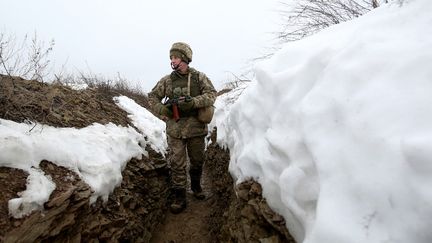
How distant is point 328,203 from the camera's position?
1663mm

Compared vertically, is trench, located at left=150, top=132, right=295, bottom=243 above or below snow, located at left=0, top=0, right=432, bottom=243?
below

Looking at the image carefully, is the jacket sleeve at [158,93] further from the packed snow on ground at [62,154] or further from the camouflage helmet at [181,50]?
the packed snow on ground at [62,154]

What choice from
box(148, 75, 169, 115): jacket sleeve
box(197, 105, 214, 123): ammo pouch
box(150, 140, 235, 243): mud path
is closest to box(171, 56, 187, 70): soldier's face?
box(148, 75, 169, 115): jacket sleeve

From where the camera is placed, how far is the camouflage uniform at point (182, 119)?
4641 millimetres

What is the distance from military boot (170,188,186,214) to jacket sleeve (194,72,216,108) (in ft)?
4.14

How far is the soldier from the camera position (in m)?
4.55

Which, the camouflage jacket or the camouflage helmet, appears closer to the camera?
the camouflage helmet

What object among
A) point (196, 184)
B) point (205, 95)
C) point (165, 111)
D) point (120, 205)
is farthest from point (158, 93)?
point (120, 205)

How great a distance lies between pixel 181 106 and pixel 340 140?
115 inches

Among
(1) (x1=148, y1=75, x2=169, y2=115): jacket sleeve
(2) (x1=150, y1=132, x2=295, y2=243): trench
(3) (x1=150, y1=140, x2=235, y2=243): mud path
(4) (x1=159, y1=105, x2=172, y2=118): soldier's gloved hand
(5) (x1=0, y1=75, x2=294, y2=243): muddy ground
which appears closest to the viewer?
(5) (x1=0, y1=75, x2=294, y2=243): muddy ground

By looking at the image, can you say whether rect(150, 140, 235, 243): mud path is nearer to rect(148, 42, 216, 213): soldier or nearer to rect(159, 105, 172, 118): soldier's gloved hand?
rect(148, 42, 216, 213): soldier

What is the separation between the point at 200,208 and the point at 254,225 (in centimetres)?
219

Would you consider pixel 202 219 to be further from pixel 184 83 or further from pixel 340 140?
pixel 340 140

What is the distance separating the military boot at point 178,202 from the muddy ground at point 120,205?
8 cm
